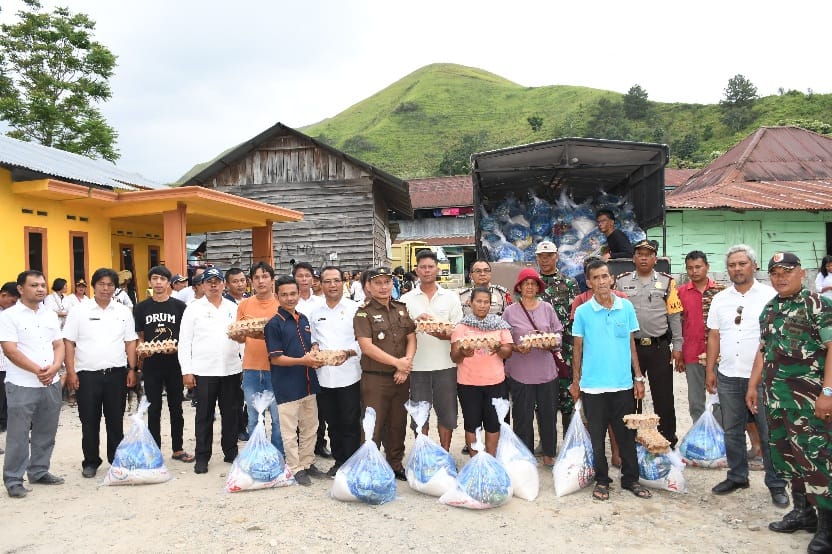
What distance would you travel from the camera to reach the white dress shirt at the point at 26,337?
4648 mm

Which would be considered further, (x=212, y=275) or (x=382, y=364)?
(x=212, y=275)

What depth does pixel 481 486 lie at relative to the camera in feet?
13.2

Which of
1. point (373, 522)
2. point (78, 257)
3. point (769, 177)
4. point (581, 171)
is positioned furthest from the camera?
point (769, 177)

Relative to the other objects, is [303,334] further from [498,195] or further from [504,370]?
[498,195]

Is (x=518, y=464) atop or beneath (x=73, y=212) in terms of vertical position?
beneath

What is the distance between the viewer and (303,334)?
15.9ft

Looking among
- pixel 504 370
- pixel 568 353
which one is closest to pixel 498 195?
pixel 568 353

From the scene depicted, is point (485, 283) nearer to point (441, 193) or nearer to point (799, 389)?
point (799, 389)

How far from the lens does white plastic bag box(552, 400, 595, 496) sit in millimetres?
4352

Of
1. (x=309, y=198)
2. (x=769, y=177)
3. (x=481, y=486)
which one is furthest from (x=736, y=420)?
(x=769, y=177)

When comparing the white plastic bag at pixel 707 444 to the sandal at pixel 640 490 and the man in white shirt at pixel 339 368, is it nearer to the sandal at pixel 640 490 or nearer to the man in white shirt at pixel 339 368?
the sandal at pixel 640 490

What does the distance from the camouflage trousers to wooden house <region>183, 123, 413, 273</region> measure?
1343 cm

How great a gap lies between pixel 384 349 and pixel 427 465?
94cm

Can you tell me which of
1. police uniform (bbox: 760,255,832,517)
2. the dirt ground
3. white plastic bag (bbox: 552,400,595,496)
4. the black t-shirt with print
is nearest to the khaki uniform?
the dirt ground
